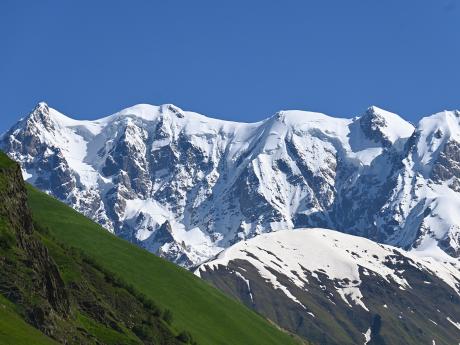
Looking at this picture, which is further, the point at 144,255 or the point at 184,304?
the point at 144,255

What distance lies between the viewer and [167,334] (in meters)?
141

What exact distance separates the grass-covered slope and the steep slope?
81.5 ft

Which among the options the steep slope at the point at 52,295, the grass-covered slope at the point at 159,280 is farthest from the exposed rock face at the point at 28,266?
the grass-covered slope at the point at 159,280

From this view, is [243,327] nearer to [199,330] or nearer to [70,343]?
[199,330]

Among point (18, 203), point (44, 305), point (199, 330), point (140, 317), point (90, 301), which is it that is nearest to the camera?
point (44, 305)

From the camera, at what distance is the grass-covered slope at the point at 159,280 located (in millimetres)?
169250

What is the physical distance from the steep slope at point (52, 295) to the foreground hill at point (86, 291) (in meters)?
0.10

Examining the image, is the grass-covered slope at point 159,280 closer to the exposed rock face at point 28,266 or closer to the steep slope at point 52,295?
the steep slope at point 52,295

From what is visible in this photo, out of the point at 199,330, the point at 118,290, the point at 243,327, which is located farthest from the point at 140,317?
the point at 243,327

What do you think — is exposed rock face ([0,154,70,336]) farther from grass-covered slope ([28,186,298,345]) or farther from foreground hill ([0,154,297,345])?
grass-covered slope ([28,186,298,345])

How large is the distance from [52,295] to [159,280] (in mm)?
82791

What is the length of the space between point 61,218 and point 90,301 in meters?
65.5

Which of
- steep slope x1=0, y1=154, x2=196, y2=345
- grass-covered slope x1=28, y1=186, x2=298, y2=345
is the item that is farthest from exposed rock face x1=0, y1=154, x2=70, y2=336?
grass-covered slope x1=28, y1=186, x2=298, y2=345

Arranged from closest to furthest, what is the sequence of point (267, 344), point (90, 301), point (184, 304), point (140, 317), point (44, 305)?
point (44, 305) < point (90, 301) < point (140, 317) < point (184, 304) < point (267, 344)
